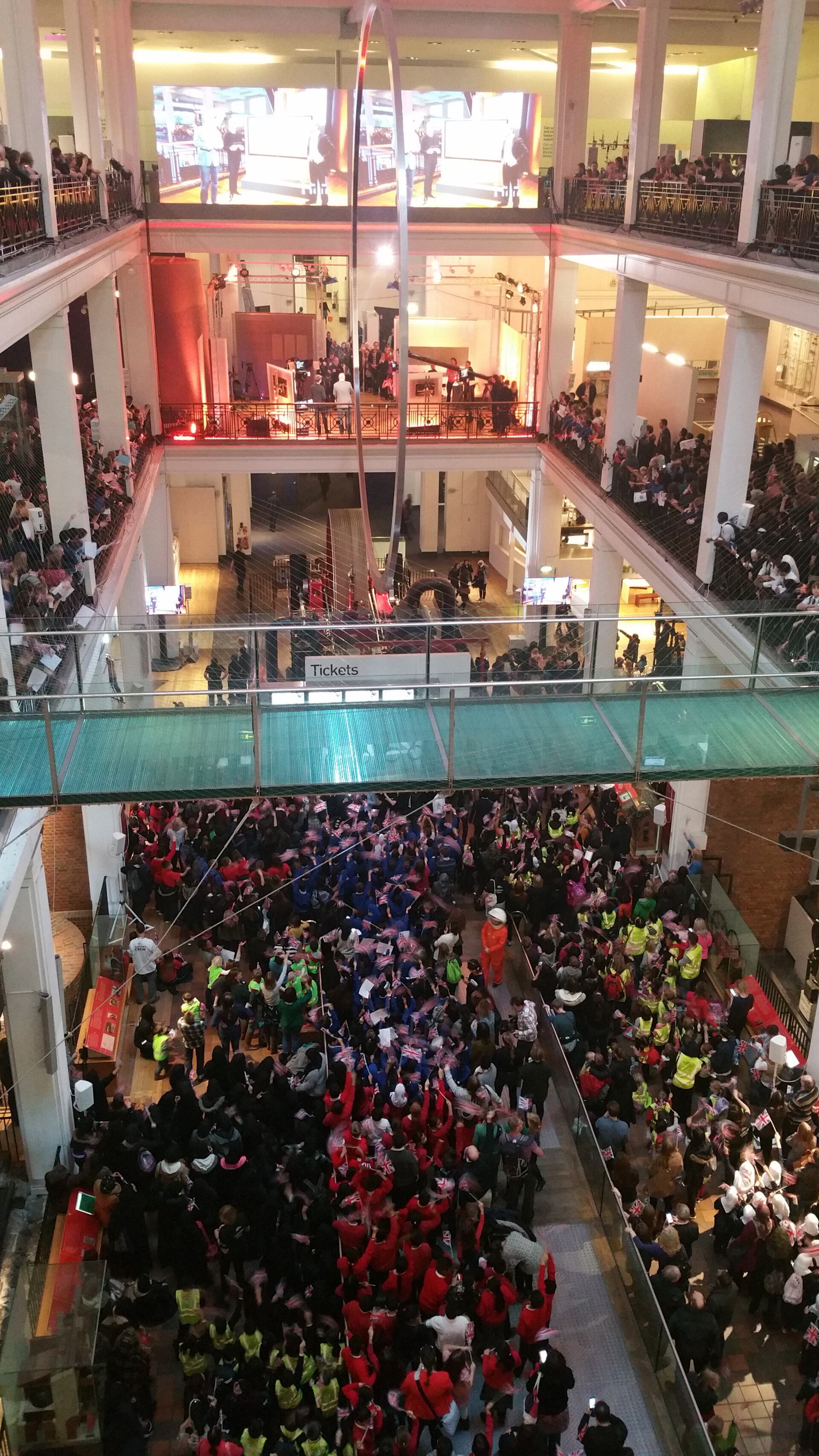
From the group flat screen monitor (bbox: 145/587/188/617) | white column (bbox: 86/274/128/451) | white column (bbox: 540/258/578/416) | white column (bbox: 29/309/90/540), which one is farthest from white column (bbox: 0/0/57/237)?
white column (bbox: 540/258/578/416)

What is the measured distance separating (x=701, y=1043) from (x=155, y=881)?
24.3 feet

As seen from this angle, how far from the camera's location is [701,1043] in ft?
41.9

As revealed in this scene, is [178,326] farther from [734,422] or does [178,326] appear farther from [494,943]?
[494,943]

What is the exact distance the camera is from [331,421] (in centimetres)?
2725

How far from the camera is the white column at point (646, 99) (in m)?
20.8

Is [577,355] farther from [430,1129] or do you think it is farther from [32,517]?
[430,1129]

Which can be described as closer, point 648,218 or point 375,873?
point 375,873

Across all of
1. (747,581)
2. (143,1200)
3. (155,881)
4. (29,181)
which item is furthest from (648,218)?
(143,1200)

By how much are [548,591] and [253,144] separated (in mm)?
12083

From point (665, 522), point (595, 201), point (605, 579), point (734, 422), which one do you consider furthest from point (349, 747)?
point (595, 201)

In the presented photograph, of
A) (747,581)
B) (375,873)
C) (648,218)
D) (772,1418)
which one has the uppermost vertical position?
(648,218)

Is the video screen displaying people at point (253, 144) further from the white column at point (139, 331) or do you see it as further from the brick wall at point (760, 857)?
the brick wall at point (760, 857)

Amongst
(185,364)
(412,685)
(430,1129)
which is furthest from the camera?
(185,364)

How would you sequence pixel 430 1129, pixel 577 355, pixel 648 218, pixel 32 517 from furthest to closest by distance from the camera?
1. pixel 577 355
2. pixel 648 218
3. pixel 32 517
4. pixel 430 1129
